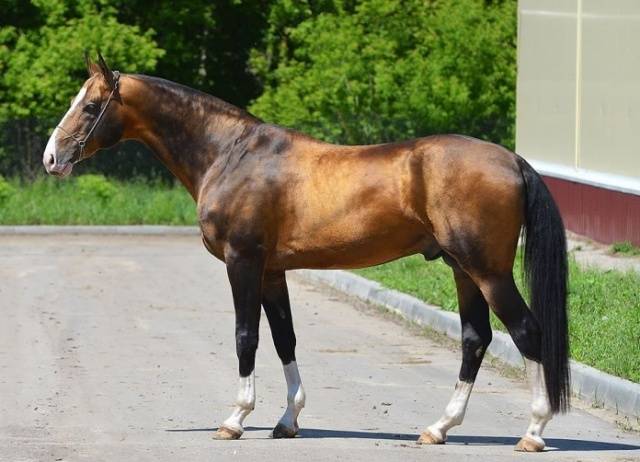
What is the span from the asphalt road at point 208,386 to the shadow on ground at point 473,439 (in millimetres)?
11

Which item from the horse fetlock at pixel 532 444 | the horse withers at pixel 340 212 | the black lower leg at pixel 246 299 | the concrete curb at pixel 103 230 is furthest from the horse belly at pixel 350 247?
the concrete curb at pixel 103 230

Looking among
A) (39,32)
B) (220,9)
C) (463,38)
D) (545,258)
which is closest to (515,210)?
(545,258)

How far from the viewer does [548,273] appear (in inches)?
343

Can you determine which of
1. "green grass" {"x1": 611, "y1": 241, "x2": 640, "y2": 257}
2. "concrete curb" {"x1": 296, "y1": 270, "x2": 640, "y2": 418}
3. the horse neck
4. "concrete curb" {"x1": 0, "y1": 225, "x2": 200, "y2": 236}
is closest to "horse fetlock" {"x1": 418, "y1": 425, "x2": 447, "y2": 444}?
"concrete curb" {"x1": 296, "y1": 270, "x2": 640, "y2": 418}

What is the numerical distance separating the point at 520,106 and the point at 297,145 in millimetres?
A: 16112

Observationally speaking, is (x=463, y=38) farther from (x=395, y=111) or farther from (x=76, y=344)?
(x=76, y=344)

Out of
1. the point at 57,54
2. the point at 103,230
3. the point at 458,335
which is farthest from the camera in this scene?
the point at 57,54

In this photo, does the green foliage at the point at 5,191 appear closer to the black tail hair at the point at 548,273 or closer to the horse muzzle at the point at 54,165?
the horse muzzle at the point at 54,165

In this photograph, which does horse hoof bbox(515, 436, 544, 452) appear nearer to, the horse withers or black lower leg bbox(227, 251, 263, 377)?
the horse withers

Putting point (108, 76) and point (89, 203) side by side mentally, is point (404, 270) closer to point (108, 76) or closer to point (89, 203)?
point (108, 76)

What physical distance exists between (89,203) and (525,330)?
19881 millimetres

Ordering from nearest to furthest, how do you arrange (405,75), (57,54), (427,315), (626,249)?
(427,315), (626,249), (57,54), (405,75)

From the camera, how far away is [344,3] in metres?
33.2

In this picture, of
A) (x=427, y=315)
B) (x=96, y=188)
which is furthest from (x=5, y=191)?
(x=427, y=315)
